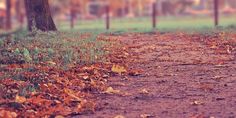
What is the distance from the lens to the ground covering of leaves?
655 centimetres

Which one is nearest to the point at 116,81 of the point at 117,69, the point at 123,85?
the point at 123,85

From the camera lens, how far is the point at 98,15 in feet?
234

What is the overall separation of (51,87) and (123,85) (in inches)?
49.2

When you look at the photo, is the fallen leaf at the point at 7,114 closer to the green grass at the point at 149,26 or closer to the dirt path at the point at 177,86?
the dirt path at the point at 177,86

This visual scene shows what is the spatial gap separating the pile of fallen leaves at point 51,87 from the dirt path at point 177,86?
0.82 feet

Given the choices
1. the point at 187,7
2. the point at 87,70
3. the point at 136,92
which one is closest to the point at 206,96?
the point at 136,92

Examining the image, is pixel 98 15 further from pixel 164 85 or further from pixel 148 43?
pixel 164 85

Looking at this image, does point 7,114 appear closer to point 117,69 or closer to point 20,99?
point 20,99

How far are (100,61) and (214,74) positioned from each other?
2.10m

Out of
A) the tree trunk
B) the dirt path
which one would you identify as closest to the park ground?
the dirt path

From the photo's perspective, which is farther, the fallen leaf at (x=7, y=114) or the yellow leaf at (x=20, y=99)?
the yellow leaf at (x=20, y=99)

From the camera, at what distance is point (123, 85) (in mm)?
8383

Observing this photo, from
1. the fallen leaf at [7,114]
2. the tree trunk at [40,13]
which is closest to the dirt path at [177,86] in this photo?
the fallen leaf at [7,114]

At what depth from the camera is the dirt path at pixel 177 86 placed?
6602 mm
